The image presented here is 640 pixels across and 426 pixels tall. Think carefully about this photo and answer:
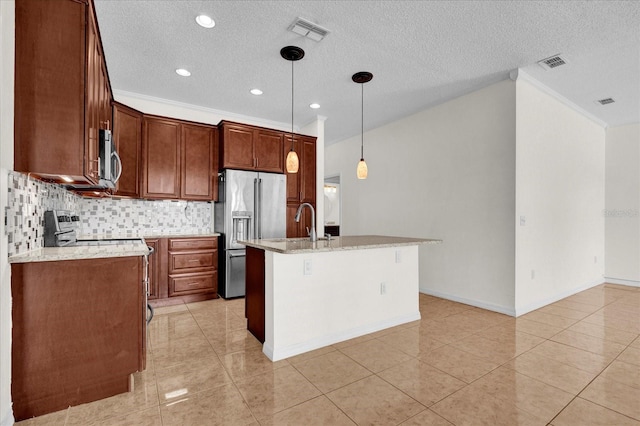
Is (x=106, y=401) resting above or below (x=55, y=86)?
below

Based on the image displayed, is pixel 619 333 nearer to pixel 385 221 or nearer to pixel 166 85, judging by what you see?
pixel 385 221

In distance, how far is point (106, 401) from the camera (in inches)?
75.3

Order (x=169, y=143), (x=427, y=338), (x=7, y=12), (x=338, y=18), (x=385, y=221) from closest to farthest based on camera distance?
(x=7, y=12) → (x=338, y=18) → (x=427, y=338) → (x=169, y=143) → (x=385, y=221)

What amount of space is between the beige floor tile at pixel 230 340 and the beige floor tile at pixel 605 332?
3165 millimetres

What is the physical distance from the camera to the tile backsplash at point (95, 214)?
183 cm

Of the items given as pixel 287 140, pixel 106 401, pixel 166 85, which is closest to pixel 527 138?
pixel 287 140

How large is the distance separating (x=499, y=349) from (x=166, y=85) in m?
4.49

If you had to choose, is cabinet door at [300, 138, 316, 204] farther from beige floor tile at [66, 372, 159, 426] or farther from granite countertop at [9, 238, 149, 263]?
beige floor tile at [66, 372, 159, 426]

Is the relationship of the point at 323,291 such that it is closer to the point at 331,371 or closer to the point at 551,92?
the point at 331,371

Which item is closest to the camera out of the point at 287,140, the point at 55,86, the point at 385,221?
the point at 55,86

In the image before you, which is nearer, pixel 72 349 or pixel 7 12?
pixel 7 12

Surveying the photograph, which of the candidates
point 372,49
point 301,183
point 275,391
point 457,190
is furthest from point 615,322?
point 301,183

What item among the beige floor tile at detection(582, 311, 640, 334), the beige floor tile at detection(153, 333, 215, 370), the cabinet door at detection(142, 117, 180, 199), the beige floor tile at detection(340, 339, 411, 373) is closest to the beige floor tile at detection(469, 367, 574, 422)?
the beige floor tile at detection(340, 339, 411, 373)

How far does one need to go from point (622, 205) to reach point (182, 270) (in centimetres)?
709
